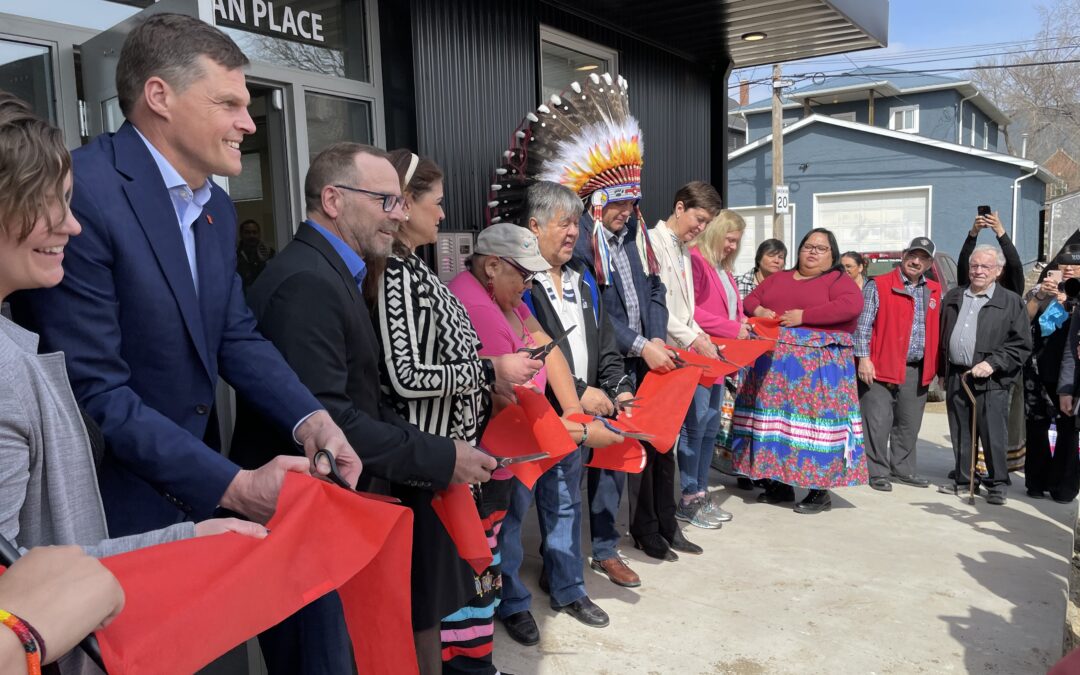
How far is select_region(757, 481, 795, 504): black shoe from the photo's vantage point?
234 inches

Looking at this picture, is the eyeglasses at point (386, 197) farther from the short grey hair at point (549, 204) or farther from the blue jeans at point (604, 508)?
the blue jeans at point (604, 508)

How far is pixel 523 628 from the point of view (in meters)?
3.67

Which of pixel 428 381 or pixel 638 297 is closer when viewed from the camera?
pixel 428 381

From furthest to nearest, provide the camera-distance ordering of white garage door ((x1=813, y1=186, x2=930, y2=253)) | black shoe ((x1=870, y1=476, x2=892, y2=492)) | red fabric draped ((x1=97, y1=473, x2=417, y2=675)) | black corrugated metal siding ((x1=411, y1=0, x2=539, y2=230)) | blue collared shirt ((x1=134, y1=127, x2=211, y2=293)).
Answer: white garage door ((x1=813, y1=186, x2=930, y2=253)) < black shoe ((x1=870, y1=476, x2=892, y2=492)) < black corrugated metal siding ((x1=411, y1=0, x2=539, y2=230)) < blue collared shirt ((x1=134, y1=127, x2=211, y2=293)) < red fabric draped ((x1=97, y1=473, x2=417, y2=675))

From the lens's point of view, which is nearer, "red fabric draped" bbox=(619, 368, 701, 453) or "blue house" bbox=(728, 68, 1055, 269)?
"red fabric draped" bbox=(619, 368, 701, 453)

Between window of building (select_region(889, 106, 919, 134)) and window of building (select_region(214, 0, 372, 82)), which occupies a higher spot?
window of building (select_region(889, 106, 919, 134))

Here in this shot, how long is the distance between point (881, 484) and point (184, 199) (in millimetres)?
5888

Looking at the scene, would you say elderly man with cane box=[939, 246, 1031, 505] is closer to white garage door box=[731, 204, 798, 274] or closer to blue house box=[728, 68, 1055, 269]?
blue house box=[728, 68, 1055, 269]

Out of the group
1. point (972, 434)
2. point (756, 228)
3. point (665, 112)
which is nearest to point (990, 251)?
point (972, 434)

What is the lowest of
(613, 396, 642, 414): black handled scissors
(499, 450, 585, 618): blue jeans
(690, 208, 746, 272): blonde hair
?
(499, 450, 585, 618): blue jeans

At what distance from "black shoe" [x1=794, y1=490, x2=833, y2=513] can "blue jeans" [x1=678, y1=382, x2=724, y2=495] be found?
84 cm

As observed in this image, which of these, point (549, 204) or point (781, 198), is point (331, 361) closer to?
point (549, 204)

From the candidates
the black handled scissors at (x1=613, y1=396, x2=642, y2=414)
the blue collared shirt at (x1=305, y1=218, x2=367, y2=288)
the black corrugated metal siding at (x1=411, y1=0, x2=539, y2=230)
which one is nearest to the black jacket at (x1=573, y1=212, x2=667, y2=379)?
the black handled scissors at (x1=613, y1=396, x2=642, y2=414)

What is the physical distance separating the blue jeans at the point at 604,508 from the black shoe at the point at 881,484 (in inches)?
116
